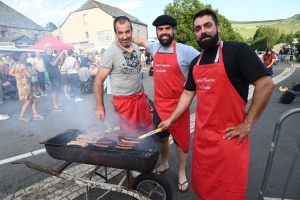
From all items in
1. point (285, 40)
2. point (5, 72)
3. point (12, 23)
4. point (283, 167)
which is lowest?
point (283, 167)

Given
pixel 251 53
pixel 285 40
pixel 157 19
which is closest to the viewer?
pixel 251 53

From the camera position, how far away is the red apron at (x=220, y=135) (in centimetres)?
169

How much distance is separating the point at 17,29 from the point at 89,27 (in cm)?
1177

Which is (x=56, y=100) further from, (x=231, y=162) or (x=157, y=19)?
(x=231, y=162)

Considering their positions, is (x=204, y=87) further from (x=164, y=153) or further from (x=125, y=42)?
(x=164, y=153)

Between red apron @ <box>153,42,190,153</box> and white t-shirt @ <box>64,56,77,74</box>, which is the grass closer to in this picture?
white t-shirt @ <box>64,56,77,74</box>

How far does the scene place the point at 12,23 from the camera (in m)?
29.8

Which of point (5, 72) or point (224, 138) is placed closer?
point (224, 138)

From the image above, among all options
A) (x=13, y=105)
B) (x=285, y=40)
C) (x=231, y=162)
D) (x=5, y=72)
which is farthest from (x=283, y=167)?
(x=285, y=40)

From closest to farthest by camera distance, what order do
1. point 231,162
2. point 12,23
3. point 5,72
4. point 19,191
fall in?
point 231,162
point 19,191
point 5,72
point 12,23

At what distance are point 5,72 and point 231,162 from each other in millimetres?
10847

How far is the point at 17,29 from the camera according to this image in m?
30.3

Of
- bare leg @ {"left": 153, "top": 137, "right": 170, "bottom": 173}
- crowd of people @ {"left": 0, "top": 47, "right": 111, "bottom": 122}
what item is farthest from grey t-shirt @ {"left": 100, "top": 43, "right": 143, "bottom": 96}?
crowd of people @ {"left": 0, "top": 47, "right": 111, "bottom": 122}

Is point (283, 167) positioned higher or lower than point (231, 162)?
lower
